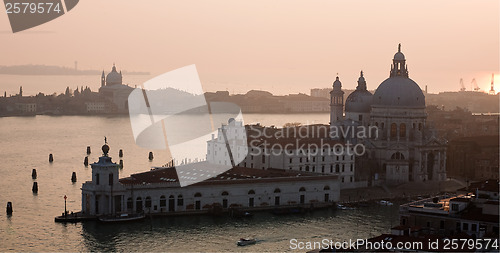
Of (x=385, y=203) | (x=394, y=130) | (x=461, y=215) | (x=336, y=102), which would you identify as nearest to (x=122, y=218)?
(x=385, y=203)

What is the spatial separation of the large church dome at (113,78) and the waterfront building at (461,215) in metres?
141

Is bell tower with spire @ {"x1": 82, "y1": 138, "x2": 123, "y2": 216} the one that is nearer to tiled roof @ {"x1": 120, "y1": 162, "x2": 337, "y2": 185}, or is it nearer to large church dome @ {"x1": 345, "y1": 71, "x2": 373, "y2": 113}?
tiled roof @ {"x1": 120, "y1": 162, "x2": 337, "y2": 185}

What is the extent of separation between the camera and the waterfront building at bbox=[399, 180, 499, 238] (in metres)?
23.8

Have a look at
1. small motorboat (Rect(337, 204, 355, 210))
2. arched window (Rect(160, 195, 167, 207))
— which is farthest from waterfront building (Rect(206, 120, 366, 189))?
arched window (Rect(160, 195, 167, 207))

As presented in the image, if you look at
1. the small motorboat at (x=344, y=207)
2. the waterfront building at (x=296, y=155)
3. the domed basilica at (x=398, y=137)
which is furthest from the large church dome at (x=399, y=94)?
the small motorboat at (x=344, y=207)

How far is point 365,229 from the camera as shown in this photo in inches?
1283

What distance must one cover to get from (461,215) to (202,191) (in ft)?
40.4

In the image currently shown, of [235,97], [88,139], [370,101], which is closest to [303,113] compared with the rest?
[235,97]

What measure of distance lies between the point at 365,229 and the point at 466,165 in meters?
17.2

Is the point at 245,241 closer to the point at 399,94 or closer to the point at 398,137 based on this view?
the point at 398,137

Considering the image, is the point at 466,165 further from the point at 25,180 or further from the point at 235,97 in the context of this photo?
the point at 235,97

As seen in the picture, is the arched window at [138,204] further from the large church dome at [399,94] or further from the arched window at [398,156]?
the large church dome at [399,94]

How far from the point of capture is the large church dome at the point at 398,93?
4653cm

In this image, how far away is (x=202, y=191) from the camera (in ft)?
114
